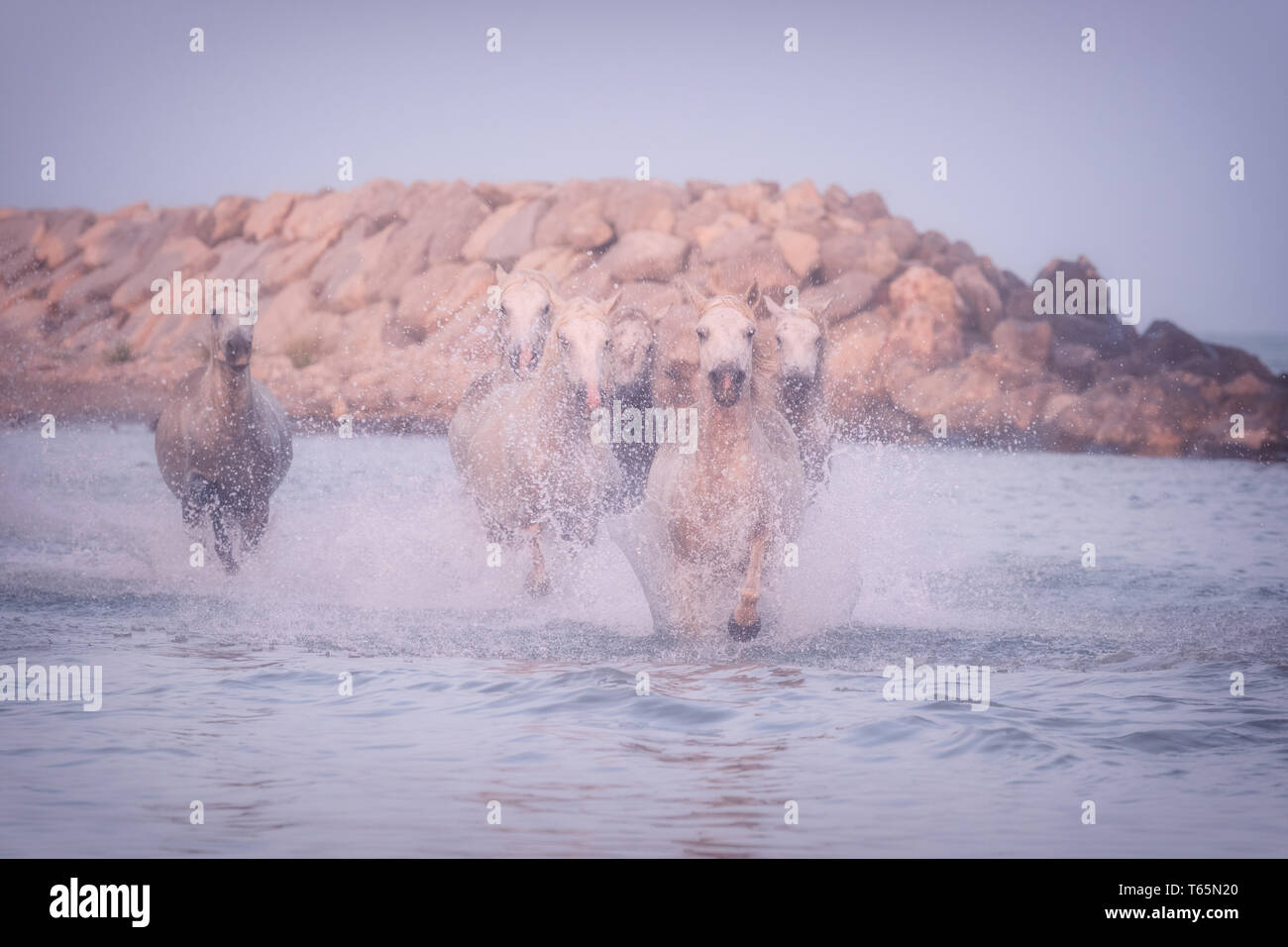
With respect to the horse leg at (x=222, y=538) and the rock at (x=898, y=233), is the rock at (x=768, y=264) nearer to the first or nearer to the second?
the rock at (x=898, y=233)

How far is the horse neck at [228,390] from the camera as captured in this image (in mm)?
10727

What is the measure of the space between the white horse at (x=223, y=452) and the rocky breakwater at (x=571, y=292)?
27.6ft

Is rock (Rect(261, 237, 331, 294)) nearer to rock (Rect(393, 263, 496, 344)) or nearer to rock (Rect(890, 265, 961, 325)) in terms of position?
rock (Rect(393, 263, 496, 344))

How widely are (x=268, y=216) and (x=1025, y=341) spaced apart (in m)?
21.5

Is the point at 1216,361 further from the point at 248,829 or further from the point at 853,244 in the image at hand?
the point at 248,829

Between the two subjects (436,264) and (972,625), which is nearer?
(972,625)

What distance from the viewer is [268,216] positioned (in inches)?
1538

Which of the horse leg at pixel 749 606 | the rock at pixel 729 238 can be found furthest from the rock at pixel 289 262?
the horse leg at pixel 749 606

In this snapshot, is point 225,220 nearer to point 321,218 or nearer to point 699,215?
point 321,218

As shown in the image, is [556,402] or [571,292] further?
[571,292]

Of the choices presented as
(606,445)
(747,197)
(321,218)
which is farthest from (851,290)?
(606,445)

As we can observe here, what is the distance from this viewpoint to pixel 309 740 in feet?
20.4

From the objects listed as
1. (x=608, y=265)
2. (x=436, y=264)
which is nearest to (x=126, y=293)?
(x=436, y=264)
